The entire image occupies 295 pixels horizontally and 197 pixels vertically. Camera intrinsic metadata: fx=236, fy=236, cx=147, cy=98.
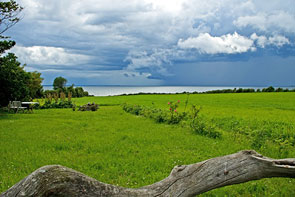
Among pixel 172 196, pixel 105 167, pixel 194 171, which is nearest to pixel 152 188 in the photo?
pixel 172 196

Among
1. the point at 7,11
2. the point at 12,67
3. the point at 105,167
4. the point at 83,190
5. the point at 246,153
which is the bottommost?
the point at 105,167

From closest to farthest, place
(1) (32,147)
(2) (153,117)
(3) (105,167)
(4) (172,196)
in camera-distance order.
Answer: (4) (172,196)
(3) (105,167)
(1) (32,147)
(2) (153,117)

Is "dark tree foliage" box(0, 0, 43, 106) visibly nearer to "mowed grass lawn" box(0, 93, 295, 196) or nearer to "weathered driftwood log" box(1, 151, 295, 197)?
"mowed grass lawn" box(0, 93, 295, 196)

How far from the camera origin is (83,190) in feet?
11.4

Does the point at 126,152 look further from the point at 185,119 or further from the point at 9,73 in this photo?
the point at 9,73

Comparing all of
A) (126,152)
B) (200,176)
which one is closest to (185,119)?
(126,152)

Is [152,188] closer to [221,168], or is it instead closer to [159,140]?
[221,168]

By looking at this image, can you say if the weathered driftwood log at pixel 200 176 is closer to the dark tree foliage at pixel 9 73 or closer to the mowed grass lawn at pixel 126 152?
the mowed grass lawn at pixel 126 152

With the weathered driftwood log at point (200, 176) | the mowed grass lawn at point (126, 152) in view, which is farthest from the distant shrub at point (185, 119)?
the weathered driftwood log at point (200, 176)

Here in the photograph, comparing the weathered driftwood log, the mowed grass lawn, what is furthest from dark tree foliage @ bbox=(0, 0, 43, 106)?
the weathered driftwood log

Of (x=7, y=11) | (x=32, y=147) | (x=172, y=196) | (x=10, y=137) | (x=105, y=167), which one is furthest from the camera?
(x=7, y=11)

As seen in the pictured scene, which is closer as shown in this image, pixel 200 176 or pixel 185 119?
pixel 200 176

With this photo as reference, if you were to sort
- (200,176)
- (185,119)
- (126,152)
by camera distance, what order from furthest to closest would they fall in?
(185,119) → (126,152) → (200,176)

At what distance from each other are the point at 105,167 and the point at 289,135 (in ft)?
A: 30.1
